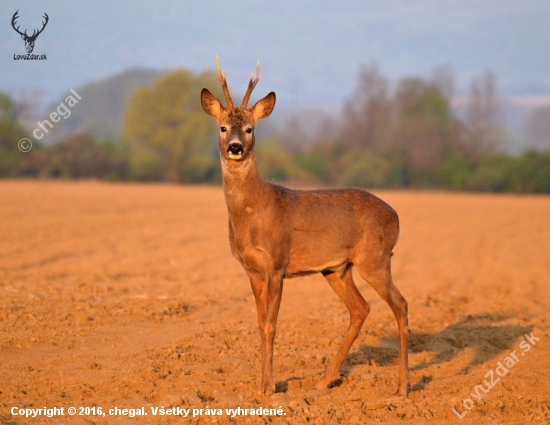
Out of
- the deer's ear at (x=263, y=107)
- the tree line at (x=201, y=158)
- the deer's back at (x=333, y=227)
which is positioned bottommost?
the tree line at (x=201, y=158)

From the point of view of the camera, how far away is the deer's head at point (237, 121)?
7645 millimetres

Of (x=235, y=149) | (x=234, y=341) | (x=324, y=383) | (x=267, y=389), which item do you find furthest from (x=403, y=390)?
(x=235, y=149)

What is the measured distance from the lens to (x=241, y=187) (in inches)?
312

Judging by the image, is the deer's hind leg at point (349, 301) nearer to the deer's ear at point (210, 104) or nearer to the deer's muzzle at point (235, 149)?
the deer's muzzle at point (235, 149)

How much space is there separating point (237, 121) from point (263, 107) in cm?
49

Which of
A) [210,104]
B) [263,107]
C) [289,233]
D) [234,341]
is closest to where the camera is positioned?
[289,233]

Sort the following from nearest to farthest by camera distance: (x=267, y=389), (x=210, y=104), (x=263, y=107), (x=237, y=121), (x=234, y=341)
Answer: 1. (x=267, y=389)
2. (x=237, y=121)
3. (x=263, y=107)
4. (x=210, y=104)
5. (x=234, y=341)

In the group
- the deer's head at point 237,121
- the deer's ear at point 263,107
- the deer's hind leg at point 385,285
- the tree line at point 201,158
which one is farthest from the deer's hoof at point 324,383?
the tree line at point 201,158

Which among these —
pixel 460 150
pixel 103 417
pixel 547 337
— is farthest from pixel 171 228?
pixel 460 150

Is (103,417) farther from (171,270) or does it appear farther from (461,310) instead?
(171,270)

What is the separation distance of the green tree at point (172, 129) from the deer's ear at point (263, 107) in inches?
2194

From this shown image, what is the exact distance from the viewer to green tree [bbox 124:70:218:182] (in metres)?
64.2

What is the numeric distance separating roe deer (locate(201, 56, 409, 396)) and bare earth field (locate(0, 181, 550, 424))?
0.66 metres

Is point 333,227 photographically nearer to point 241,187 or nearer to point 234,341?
point 241,187
